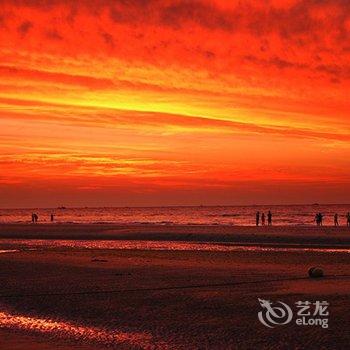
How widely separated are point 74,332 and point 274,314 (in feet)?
16.7

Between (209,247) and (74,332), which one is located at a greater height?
(74,332)

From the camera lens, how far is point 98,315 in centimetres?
1650

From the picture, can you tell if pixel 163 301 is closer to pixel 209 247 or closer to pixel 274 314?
pixel 274 314

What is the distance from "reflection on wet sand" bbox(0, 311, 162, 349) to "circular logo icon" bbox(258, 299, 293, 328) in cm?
305

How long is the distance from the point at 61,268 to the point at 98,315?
12594mm

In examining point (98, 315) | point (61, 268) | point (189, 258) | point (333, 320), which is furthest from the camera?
point (189, 258)

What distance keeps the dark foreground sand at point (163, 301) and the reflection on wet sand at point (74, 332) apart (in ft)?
0.08

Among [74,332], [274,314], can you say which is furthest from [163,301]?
[74,332]

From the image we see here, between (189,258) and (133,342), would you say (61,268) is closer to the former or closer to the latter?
(189,258)

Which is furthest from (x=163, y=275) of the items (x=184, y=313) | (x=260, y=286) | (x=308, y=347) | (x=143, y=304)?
(x=308, y=347)

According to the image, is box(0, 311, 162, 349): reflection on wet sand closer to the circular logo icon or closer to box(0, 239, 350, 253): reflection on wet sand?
the circular logo icon

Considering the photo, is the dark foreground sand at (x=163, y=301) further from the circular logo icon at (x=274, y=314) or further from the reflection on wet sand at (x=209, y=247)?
the reflection on wet sand at (x=209, y=247)

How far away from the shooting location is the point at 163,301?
18484 mm

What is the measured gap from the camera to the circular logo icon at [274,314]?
15008 millimetres
